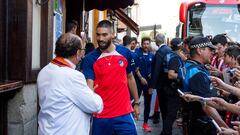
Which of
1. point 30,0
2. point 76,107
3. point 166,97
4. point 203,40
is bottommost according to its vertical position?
point 166,97

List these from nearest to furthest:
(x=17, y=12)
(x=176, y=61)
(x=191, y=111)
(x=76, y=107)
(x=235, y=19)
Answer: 1. (x=76, y=107)
2. (x=191, y=111)
3. (x=17, y=12)
4. (x=176, y=61)
5. (x=235, y=19)

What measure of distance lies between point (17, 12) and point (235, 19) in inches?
424

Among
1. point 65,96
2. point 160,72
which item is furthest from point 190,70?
point 160,72

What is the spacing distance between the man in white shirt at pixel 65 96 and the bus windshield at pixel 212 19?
11206 mm

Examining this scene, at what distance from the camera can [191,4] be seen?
49.0 feet

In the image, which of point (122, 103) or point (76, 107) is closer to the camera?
point (76, 107)

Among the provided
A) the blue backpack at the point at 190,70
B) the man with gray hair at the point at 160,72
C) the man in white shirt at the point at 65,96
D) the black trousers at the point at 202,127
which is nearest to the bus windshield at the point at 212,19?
the man with gray hair at the point at 160,72

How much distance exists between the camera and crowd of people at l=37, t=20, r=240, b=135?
3713 mm

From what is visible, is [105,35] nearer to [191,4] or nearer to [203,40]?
[203,40]

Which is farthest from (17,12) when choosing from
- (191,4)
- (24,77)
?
(191,4)

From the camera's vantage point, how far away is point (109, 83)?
16.9 feet

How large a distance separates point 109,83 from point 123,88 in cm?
20

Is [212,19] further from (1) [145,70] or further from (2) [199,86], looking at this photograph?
(2) [199,86]

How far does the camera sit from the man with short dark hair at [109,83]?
16.9ft
